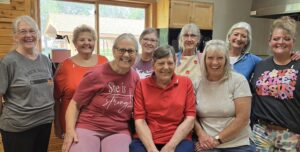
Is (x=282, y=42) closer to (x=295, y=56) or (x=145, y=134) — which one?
(x=295, y=56)

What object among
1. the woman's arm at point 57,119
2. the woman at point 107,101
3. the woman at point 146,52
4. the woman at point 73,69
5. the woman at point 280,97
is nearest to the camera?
the woman at point 107,101

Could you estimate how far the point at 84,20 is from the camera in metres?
4.57

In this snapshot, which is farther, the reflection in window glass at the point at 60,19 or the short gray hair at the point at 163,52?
the reflection in window glass at the point at 60,19

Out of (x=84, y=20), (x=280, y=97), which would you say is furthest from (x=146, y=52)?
(x=84, y=20)

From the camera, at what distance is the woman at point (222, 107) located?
1771 mm

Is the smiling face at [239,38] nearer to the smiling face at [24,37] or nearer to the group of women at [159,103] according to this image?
the group of women at [159,103]

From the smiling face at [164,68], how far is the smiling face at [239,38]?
2.64ft

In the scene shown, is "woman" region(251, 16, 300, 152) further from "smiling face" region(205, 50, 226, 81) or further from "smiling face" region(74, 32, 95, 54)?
"smiling face" region(74, 32, 95, 54)

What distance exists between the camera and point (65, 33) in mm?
4438

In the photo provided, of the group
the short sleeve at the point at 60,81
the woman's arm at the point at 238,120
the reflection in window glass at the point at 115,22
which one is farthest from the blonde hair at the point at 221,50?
the reflection in window glass at the point at 115,22

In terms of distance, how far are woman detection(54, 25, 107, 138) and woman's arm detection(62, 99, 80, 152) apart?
0.26 metres

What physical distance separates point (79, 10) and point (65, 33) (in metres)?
0.45

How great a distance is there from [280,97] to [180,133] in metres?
0.78

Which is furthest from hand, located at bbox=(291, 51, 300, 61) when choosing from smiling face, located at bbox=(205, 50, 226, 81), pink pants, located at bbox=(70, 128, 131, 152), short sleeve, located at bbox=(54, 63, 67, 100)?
short sleeve, located at bbox=(54, 63, 67, 100)
